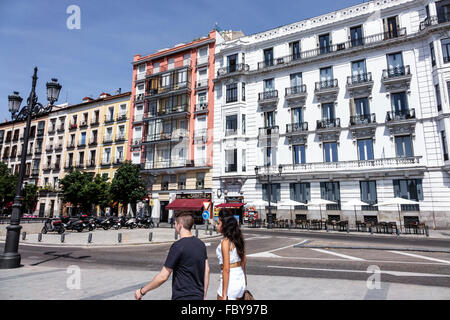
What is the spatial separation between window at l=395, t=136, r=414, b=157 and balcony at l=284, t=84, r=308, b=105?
967 cm

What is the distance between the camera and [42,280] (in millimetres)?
6656

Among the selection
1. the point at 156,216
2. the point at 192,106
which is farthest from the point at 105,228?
the point at 192,106

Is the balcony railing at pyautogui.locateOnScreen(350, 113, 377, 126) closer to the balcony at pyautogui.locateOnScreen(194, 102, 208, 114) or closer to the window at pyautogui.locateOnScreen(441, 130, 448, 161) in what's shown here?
the window at pyautogui.locateOnScreen(441, 130, 448, 161)

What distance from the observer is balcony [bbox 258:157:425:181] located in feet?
74.6

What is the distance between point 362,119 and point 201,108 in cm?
1843

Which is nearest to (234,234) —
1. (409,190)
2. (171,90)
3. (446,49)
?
(409,190)

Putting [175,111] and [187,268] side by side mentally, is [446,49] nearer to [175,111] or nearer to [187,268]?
[175,111]

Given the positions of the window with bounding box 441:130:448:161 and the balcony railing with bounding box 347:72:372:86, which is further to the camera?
the balcony railing with bounding box 347:72:372:86

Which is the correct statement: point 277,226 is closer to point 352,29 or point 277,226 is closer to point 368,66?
point 368,66

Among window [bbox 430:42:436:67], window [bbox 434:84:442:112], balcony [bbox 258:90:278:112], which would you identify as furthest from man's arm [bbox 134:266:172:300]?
window [bbox 430:42:436:67]

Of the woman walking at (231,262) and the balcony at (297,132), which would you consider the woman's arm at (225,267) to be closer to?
the woman walking at (231,262)

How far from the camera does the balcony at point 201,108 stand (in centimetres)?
3312

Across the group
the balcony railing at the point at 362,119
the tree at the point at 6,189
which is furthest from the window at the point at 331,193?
the tree at the point at 6,189

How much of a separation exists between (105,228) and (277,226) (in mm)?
15848
